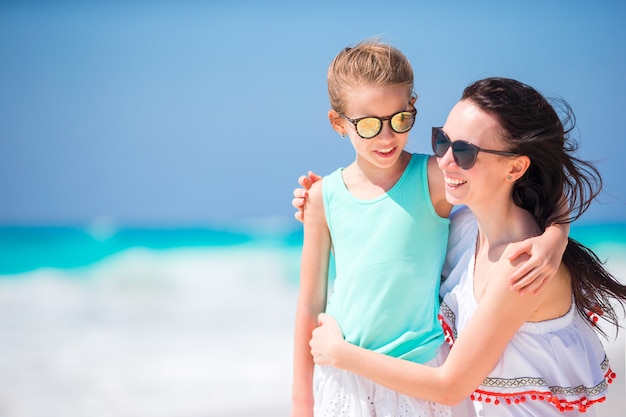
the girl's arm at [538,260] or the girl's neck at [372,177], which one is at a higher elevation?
the girl's neck at [372,177]

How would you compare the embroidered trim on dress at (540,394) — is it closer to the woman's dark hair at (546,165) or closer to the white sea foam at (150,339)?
the woman's dark hair at (546,165)

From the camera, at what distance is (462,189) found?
7.47ft

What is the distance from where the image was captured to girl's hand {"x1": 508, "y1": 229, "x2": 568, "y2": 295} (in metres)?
2.10

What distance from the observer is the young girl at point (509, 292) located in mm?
2191

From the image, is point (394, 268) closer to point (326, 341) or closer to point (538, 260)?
point (326, 341)

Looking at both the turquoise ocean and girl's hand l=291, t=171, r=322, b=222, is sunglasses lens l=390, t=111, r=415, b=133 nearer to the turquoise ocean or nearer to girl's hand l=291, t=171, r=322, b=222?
girl's hand l=291, t=171, r=322, b=222

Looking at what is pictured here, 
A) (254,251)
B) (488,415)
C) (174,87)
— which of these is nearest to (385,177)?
(488,415)

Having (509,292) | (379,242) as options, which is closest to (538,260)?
(509,292)

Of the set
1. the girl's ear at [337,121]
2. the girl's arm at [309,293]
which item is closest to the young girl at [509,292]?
the girl's arm at [309,293]

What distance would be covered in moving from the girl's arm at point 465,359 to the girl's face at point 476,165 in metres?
0.27

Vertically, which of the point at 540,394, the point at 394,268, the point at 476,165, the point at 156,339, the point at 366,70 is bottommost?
the point at 540,394

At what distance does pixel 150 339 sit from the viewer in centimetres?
668

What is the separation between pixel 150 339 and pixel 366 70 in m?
4.73

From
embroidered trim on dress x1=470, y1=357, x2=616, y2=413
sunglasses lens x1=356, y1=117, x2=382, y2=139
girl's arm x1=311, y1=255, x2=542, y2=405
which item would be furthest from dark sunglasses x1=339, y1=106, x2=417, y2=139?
embroidered trim on dress x1=470, y1=357, x2=616, y2=413
